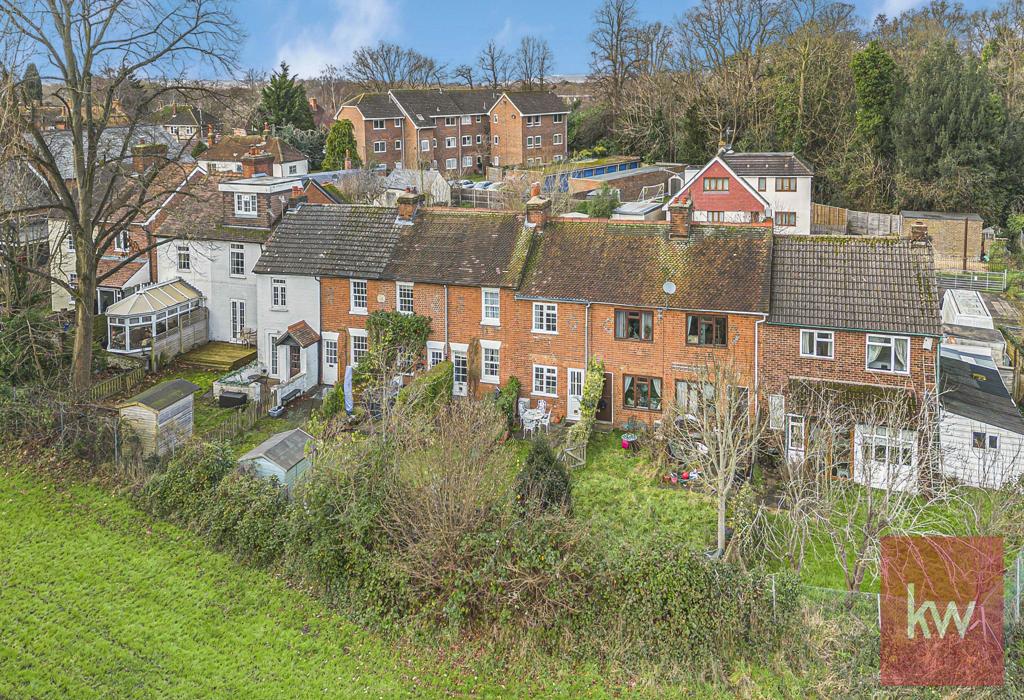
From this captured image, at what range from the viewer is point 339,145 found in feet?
230

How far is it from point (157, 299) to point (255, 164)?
26.5ft

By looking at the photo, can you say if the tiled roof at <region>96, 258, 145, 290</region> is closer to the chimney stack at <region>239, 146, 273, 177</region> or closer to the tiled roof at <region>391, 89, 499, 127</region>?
the chimney stack at <region>239, 146, 273, 177</region>

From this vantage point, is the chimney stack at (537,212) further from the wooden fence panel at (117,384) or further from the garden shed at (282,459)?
the wooden fence panel at (117,384)

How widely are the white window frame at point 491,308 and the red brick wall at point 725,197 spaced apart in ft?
74.4

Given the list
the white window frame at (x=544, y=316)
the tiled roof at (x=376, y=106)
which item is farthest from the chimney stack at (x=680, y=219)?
the tiled roof at (x=376, y=106)

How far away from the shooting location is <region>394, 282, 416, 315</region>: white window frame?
31859 mm

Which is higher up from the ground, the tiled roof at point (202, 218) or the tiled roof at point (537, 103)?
the tiled roof at point (537, 103)

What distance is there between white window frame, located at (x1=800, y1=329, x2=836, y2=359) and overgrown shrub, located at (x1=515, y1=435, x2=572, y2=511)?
9868mm

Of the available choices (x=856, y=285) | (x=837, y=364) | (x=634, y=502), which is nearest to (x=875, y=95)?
(x=856, y=285)

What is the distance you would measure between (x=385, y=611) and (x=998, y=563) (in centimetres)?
1335

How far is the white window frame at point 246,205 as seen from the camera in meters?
37.1

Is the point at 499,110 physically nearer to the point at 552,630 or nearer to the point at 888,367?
the point at 888,367

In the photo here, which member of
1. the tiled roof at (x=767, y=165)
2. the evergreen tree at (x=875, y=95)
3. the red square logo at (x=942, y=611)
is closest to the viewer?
the red square logo at (x=942, y=611)

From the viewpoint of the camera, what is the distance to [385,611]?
18.8 metres
